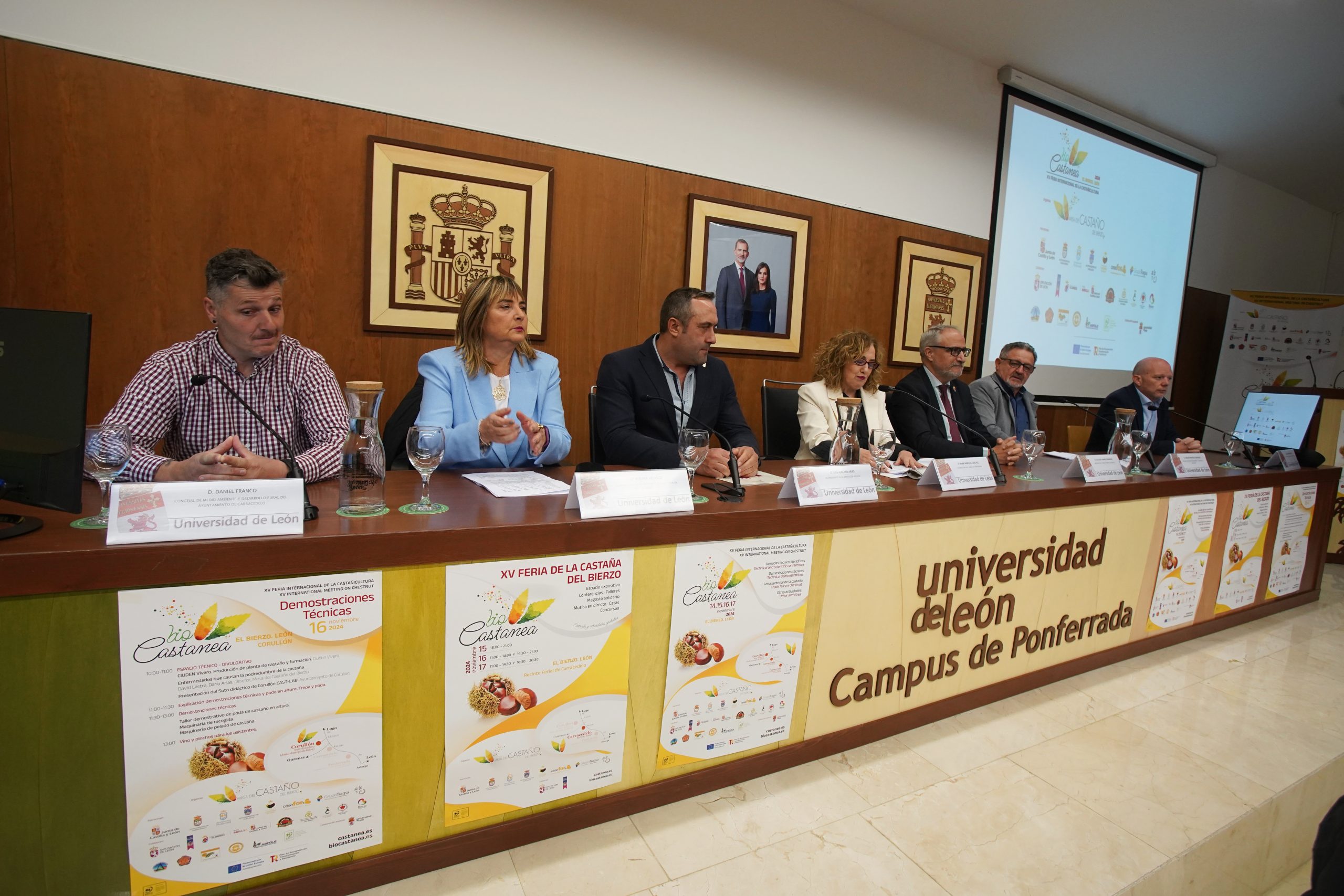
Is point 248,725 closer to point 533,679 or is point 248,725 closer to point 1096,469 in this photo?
point 533,679

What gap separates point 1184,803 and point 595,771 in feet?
4.88

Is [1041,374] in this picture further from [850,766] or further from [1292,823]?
[850,766]

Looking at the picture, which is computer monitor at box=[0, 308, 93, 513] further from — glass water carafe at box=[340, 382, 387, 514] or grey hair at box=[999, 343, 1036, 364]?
grey hair at box=[999, 343, 1036, 364]

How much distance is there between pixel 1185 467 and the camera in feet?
8.12

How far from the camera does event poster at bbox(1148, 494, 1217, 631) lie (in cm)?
239

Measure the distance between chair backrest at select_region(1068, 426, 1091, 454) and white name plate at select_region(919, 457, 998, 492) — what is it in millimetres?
2188

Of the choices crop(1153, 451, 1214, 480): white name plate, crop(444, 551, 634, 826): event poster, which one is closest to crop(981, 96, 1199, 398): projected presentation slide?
crop(1153, 451, 1214, 480): white name plate

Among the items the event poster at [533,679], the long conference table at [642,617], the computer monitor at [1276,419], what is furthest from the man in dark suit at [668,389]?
the computer monitor at [1276,419]

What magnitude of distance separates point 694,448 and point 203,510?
0.93 m

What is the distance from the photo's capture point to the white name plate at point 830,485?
1.55m

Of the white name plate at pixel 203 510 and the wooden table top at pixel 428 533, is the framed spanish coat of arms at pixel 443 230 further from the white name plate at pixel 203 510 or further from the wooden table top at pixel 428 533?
the white name plate at pixel 203 510

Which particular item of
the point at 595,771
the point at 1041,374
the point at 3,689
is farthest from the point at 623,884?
the point at 1041,374

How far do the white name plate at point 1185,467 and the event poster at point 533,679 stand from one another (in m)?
2.22

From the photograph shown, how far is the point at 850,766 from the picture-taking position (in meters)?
1.71
